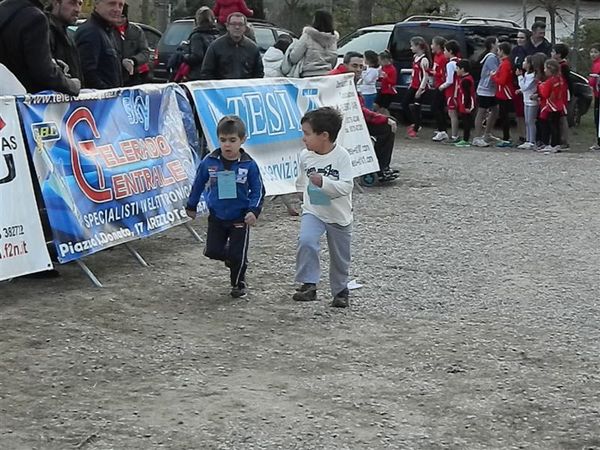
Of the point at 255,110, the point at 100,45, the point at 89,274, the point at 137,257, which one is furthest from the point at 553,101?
the point at 89,274

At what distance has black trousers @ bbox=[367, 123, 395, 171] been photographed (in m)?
13.1

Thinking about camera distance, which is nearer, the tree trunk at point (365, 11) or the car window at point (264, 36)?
the car window at point (264, 36)

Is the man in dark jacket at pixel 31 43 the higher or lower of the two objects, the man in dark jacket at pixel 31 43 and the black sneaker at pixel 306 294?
the higher

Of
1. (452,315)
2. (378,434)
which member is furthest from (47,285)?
(378,434)

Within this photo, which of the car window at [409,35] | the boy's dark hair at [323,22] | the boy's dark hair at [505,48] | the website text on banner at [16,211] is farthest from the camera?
the car window at [409,35]

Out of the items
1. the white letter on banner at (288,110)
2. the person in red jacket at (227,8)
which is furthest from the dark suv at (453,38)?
the white letter on banner at (288,110)

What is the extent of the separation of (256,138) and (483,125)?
34.2 ft

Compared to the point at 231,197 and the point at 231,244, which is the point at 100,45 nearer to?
the point at 231,197

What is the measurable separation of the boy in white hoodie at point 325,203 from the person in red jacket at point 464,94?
11.6 metres

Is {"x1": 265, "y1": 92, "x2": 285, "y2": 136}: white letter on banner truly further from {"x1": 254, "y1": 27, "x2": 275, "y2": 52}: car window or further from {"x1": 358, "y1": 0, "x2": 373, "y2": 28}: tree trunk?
{"x1": 358, "y1": 0, "x2": 373, "y2": 28}: tree trunk

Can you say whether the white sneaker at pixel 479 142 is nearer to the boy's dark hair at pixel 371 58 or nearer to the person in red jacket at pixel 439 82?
the person in red jacket at pixel 439 82

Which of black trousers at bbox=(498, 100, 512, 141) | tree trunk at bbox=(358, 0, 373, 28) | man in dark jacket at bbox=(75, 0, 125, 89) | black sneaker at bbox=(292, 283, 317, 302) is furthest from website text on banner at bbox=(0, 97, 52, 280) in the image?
tree trunk at bbox=(358, 0, 373, 28)

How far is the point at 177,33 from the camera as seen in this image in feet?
72.4

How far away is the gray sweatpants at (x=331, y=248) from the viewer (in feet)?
23.7
